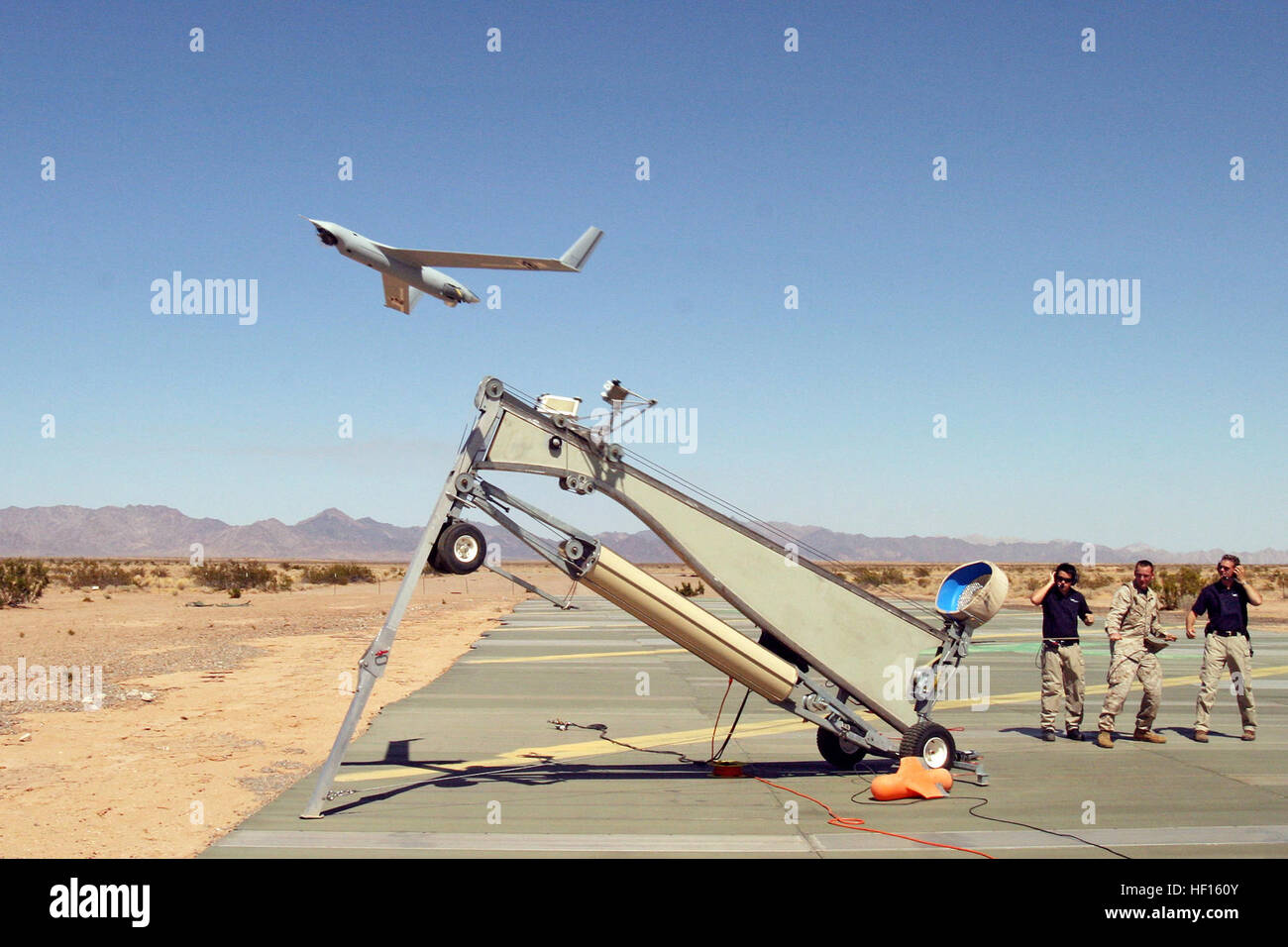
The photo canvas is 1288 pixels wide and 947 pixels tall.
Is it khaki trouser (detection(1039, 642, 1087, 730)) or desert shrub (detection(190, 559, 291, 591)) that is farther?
desert shrub (detection(190, 559, 291, 591))

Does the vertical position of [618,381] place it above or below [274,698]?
above

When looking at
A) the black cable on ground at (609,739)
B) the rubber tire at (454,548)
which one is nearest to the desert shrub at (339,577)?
the black cable on ground at (609,739)

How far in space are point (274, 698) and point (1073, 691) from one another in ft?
43.1

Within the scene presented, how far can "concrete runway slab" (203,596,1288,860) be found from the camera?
8320 millimetres

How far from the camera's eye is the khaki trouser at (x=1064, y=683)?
13594mm

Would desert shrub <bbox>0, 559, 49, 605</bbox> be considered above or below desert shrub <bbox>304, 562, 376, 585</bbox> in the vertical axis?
above

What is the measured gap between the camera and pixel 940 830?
8875 mm

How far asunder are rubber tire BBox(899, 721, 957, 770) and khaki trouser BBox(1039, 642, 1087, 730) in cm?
369

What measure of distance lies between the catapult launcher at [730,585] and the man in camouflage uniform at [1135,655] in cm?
351

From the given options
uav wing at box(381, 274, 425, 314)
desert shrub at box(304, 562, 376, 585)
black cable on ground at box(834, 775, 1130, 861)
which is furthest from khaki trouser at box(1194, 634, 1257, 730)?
desert shrub at box(304, 562, 376, 585)
